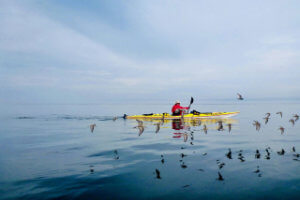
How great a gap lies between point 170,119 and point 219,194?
2851 centimetres

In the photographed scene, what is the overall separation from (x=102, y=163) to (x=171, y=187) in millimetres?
4713

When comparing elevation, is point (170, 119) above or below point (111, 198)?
above

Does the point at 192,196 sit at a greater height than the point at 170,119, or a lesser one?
lesser

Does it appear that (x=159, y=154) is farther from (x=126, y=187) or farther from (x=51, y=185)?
(x=51, y=185)

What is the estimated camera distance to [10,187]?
8375 millimetres

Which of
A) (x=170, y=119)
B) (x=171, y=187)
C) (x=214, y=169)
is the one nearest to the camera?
(x=171, y=187)

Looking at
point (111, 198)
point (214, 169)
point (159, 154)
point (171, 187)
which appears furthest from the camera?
point (159, 154)

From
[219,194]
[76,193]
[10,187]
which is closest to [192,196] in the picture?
[219,194]

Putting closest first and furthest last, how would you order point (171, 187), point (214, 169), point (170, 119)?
1. point (171, 187)
2. point (214, 169)
3. point (170, 119)

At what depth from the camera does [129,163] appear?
11.6m

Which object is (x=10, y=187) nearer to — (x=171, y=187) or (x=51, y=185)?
(x=51, y=185)

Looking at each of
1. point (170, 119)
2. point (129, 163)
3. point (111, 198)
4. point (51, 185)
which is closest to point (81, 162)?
point (129, 163)

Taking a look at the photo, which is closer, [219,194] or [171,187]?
[219,194]

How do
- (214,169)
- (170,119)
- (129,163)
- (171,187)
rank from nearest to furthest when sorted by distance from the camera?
(171,187) < (214,169) < (129,163) < (170,119)
